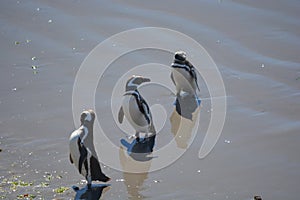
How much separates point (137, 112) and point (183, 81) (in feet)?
4.89

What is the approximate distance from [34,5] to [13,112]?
4697mm

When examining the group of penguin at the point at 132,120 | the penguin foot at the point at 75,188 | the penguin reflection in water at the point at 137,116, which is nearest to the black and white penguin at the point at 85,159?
the group of penguin at the point at 132,120

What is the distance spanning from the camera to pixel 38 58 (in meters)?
11.5

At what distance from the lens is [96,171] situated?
752 cm

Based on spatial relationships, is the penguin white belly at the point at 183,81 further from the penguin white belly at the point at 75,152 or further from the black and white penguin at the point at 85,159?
the penguin white belly at the point at 75,152

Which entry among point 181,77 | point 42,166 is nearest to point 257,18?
point 181,77

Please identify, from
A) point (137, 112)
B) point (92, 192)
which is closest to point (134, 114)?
point (137, 112)

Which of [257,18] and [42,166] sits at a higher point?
[257,18]

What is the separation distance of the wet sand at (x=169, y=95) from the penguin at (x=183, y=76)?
26cm

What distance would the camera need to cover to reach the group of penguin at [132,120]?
7543 mm

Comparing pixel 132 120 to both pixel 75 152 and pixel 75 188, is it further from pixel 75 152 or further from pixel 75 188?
pixel 75 188

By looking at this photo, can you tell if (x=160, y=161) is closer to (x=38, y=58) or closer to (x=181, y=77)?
(x=181, y=77)

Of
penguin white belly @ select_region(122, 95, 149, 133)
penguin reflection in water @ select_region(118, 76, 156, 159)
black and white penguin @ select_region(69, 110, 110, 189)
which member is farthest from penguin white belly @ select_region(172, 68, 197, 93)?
black and white penguin @ select_region(69, 110, 110, 189)

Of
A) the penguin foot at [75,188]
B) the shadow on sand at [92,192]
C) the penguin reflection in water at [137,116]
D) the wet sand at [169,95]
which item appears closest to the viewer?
the shadow on sand at [92,192]
